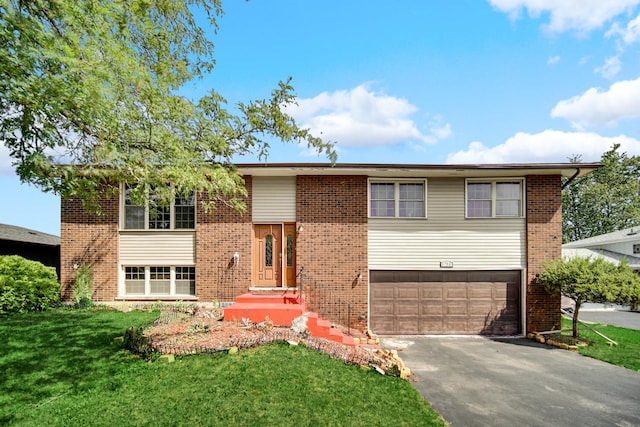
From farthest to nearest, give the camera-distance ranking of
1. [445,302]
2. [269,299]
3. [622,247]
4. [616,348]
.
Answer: [622,247] → [445,302] → [616,348] → [269,299]

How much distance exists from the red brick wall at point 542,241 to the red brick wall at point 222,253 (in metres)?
9.04

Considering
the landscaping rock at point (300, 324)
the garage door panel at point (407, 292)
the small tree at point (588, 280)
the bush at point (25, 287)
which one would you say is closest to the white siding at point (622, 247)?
the small tree at point (588, 280)

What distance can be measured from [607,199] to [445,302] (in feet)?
109

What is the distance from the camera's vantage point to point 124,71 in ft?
17.0

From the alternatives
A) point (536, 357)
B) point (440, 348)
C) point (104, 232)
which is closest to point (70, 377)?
point (104, 232)

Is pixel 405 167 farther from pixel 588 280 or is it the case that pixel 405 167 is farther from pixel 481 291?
pixel 588 280

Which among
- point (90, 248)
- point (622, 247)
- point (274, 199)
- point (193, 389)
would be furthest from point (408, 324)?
point (622, 247)

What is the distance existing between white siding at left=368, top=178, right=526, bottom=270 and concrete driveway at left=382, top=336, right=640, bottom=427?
253 centimetres

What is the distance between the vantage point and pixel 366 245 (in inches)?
447

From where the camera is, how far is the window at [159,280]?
11.6m

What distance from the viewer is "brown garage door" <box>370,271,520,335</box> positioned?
1147 centimetres

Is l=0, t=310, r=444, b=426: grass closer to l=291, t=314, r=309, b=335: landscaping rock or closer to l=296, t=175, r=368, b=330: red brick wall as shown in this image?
l=291, t=314, r=309, b=335: landscaping rock

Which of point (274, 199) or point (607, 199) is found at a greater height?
point (607, 199)

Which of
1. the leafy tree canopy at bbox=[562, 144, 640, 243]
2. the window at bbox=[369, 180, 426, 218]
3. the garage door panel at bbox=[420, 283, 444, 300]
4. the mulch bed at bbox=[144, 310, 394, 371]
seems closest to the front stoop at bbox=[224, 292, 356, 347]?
the mulch bed at bbox=[144, 310, 394, 371]
